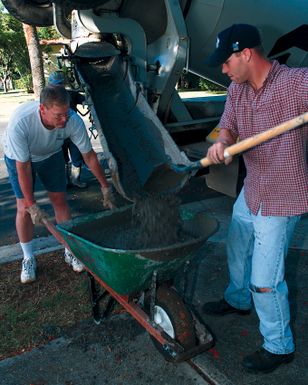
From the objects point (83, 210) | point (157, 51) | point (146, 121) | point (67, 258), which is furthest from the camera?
point (83, 210)

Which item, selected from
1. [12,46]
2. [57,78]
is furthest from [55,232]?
[12,46]

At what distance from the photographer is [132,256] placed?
244 cm

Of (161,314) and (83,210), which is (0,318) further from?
(83,210)

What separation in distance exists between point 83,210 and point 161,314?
131 inches

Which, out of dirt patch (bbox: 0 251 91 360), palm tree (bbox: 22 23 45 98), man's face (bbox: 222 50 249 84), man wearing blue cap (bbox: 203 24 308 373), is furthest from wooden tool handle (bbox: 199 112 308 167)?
palm tree (bbox: 22 23 45 98)

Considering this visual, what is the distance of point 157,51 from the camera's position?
222 inches

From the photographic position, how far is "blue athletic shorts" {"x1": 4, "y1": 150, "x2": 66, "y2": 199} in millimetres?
3787

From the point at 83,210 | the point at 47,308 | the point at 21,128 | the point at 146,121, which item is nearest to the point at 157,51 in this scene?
the point at 146,121

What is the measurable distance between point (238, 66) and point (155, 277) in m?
1.36

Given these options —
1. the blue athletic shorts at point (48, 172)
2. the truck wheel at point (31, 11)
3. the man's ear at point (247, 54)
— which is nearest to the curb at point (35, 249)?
the blue athletic shorts at point (48, 172)

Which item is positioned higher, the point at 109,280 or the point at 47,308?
the point at 109,280

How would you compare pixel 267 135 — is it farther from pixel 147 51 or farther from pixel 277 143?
pixel 147 51

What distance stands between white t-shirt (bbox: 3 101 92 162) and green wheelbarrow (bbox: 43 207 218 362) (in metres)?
0.74

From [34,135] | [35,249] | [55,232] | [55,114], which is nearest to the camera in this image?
[55,232]
